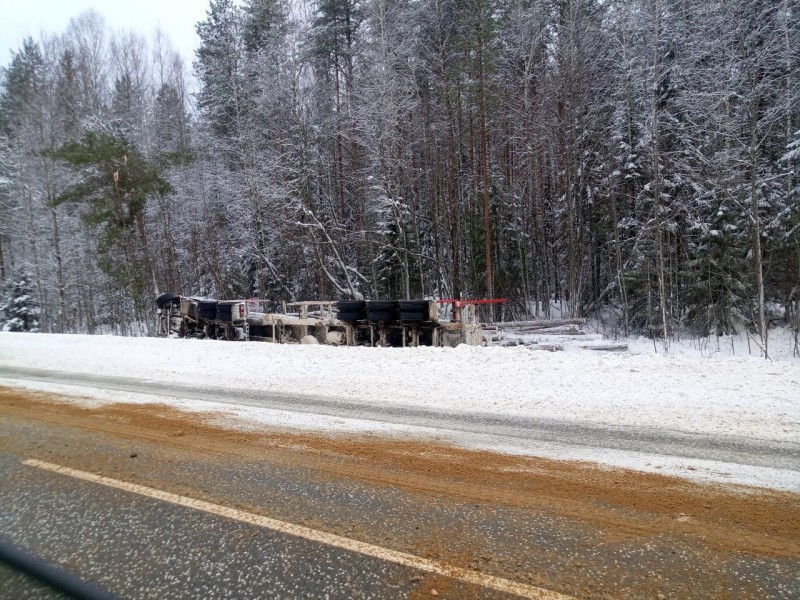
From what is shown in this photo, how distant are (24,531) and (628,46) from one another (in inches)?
1038

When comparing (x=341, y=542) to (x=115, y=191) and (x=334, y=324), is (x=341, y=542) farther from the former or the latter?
(x=115, y=191)

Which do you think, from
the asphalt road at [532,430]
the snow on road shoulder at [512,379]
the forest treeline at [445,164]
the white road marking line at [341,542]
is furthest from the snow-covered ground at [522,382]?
the forest treeline at [445,164]

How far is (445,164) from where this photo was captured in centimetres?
2678

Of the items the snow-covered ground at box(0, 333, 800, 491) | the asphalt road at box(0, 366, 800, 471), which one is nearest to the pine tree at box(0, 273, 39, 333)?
the snow-covered ground at box(0, 333, 800, 491)

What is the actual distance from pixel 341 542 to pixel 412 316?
1142cm

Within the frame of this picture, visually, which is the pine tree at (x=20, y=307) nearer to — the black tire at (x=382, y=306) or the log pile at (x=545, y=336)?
the black tire at (x=382, y=306)

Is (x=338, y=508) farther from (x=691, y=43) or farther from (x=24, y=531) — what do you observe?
(x=691, y=43)

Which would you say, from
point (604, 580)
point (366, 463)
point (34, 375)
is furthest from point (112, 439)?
point (34, 375)

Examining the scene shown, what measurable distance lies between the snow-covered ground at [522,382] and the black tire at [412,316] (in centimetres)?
350

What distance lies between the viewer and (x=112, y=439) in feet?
17.3

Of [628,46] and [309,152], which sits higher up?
[628,46]

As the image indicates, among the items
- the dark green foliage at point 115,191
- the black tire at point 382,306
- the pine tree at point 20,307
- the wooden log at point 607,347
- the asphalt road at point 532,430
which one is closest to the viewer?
the asphalt road at point 532,430

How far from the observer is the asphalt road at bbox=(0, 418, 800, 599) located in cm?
263

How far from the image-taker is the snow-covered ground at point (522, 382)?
5.48 m
